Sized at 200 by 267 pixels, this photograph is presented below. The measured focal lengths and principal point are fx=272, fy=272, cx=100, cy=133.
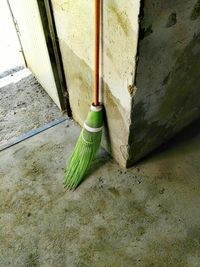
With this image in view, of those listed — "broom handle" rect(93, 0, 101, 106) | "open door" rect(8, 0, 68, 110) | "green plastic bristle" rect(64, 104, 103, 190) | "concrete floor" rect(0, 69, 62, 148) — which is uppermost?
"broom handle" rect(93, 0, 101, 106)

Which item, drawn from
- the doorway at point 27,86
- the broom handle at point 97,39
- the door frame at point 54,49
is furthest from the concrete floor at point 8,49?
the broom handle at point 97,39

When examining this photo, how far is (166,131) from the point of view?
1864mm

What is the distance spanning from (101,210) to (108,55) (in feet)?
2.98

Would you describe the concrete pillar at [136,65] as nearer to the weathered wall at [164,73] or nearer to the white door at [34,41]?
the weathered wall at [164,73]

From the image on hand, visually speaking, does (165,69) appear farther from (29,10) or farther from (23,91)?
(23,91)

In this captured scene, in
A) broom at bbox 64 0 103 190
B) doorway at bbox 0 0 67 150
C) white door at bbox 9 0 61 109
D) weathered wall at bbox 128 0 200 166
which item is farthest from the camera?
doorway at bbox 0 0 67 150

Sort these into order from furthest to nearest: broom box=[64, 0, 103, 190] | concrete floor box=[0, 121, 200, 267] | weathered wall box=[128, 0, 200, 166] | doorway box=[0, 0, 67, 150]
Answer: doorway box=[0, 0, 67, 150]
broom box=[64, 0, 103, 190]
concrete floor box=[0, 121, 200, 267]
weathered wall box=[128, 0, 200, 166]

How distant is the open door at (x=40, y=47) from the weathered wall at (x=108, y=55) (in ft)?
0.32

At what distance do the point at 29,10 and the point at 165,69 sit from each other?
0.95 metres

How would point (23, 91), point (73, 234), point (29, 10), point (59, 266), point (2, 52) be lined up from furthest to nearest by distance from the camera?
1. point (2, 52)
2. point (23, 91)
3. point (29, 10)
4. point (73, 234)
5. point (59, 266)

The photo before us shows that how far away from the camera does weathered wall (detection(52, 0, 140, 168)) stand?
3.64 ft

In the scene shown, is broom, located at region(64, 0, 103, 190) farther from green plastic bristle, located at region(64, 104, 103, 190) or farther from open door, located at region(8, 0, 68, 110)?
open door, located at region(8, 0, 68, 110)

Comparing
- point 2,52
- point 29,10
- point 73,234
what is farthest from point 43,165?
point 2,52

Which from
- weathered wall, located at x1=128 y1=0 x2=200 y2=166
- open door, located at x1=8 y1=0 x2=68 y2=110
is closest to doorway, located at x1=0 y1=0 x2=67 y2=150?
open door, located at x1=8 y1=0 x2=68 y2=110
